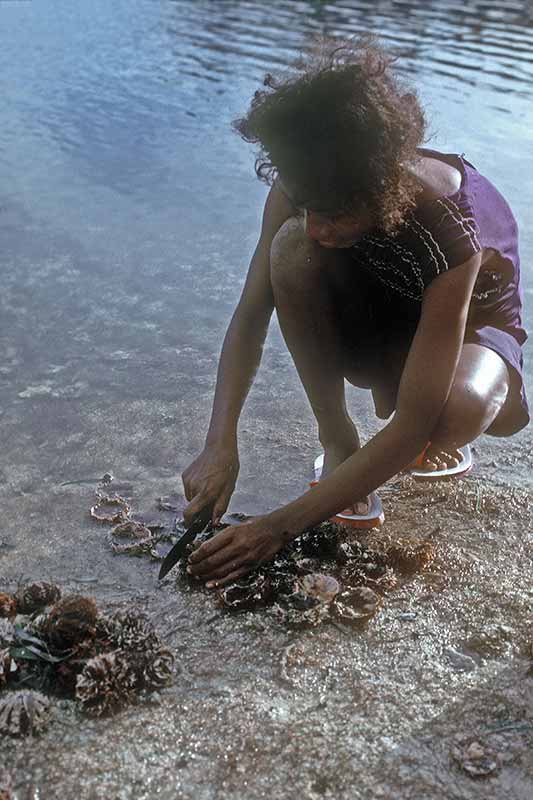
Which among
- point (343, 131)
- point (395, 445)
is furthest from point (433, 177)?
point (395, 445)

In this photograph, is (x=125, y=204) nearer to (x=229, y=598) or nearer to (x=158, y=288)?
(x=158, y=288)

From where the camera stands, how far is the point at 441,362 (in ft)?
7.19

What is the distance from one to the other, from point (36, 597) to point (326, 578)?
772mm

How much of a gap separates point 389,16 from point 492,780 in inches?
485

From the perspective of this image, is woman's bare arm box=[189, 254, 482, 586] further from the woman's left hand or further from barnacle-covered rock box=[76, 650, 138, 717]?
barnacle-covered rock box=[76, 650, 138, 717]

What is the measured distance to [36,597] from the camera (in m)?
2.27

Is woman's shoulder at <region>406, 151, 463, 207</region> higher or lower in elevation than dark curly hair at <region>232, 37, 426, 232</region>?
lower

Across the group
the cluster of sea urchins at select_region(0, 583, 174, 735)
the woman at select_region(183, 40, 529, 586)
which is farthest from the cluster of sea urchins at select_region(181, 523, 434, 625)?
the cluster of sea urchins at select_region(0, 583, 174, 735)

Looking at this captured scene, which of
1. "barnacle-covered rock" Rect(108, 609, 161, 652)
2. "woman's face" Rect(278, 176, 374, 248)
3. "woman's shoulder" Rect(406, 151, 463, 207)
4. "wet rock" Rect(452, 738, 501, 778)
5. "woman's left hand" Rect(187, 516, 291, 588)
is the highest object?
"woman's shoulder" Rect(406, 151, 463, 207)

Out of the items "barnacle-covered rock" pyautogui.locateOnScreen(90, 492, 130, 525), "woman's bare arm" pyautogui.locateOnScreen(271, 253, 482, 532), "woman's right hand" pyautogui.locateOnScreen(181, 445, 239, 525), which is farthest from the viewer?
"barnacle-covered rock" pyautogui.locateOnScreen(90, 492, 130, 525)

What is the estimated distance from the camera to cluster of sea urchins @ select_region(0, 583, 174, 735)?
196cm

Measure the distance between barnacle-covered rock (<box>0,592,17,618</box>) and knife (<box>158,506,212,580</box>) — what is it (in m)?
0.40

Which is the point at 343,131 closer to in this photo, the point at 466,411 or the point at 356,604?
the point at 466,411

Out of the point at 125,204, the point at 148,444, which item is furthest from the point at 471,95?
the point at 148,444
